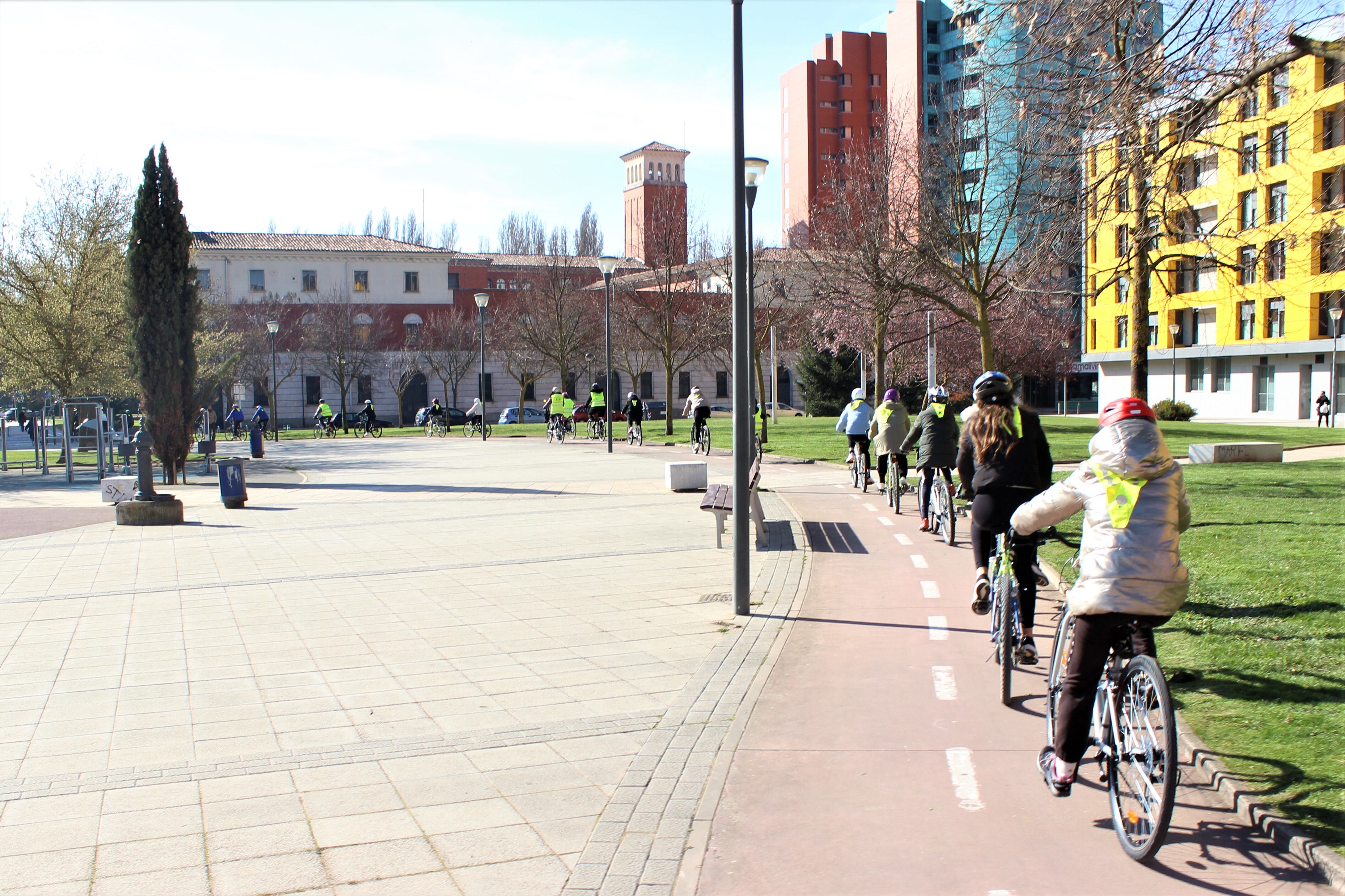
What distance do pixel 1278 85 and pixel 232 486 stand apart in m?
15.5

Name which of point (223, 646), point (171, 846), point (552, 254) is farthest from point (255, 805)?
point (552, 254)

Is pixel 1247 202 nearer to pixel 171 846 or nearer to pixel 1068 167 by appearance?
pixel 1068 167

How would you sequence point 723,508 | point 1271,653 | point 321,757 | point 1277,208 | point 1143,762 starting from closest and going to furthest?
point 1143,762 < point 321,757 < point 1271,653 < point 1277,208 < point 723,508

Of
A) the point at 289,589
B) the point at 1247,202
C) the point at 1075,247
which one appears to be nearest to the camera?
the point at 289,589

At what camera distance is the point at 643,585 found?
30.9ft

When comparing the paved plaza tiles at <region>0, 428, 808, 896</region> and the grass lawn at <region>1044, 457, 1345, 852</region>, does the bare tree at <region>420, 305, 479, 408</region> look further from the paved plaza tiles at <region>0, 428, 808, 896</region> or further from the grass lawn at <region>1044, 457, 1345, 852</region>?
the grass lawn at <region>1044, 457, 1345, 852</region>

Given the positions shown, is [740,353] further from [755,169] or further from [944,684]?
[755,169]

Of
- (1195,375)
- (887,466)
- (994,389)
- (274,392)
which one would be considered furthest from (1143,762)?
(1195,375)

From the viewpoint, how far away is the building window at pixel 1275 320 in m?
51.4

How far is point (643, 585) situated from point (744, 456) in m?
1.81

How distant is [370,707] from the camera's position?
5.93 m

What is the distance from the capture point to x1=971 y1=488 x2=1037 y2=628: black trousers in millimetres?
5922

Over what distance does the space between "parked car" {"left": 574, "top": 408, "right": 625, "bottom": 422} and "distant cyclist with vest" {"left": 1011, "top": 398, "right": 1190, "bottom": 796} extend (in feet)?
160

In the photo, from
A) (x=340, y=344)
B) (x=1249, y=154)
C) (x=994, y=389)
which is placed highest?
(x=340, y=344)
